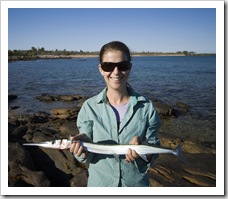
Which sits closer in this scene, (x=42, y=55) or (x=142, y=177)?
(x=142, y=177)

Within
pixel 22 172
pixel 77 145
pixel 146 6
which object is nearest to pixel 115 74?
pixel 77 145

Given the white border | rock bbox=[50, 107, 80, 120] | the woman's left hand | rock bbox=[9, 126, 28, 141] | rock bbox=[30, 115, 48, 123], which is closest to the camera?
the woman's left hand

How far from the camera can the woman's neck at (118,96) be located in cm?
334

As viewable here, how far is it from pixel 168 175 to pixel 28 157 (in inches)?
135

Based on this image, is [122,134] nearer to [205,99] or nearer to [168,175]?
[168,175]

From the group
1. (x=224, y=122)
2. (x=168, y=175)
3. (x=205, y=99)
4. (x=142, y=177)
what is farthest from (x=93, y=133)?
(x=205, y=99)

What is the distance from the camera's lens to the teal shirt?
3246 millimetres

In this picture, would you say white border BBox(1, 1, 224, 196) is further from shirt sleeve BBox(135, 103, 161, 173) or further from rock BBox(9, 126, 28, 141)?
rock BBox(9, 126, 28, 141)

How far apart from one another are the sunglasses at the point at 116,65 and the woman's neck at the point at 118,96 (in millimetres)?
241

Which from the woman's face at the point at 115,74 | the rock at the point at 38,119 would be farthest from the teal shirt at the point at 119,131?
the rock at the point at 38,119

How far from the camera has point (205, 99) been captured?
780 inches

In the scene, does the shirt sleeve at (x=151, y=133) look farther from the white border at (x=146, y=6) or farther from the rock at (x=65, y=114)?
the rock at (x=65, y=114)

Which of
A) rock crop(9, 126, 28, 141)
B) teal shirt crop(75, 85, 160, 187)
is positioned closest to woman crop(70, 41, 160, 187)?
teal shirt crop(75, 85, 160, 187)

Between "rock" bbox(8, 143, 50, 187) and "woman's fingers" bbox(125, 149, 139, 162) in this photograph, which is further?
"rock" bbox(8, 143, 50, 187)
